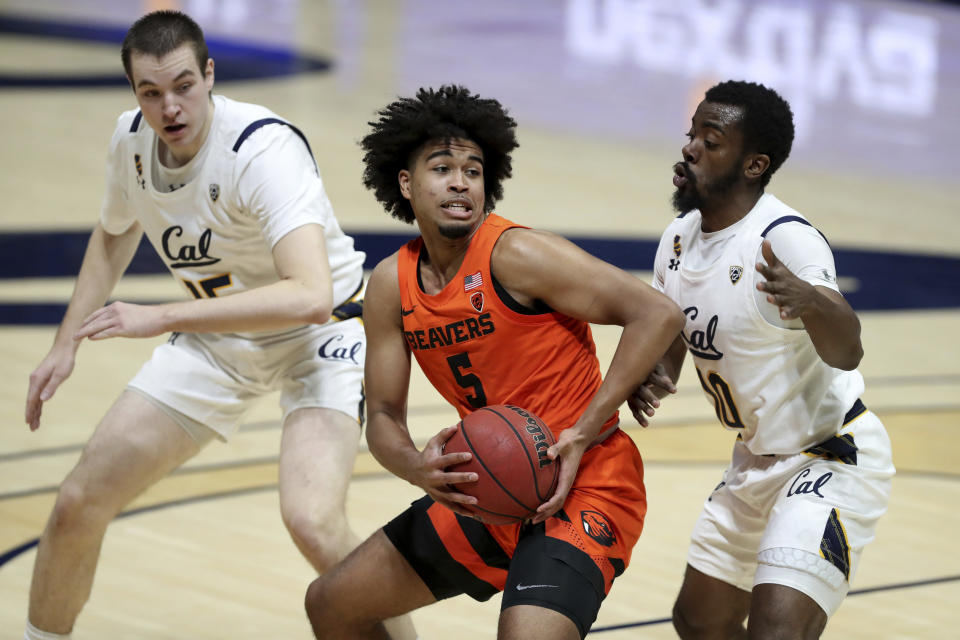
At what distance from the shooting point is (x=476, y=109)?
3.91m

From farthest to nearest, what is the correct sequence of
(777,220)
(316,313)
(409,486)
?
(409,486) → (316,313) → (777,220)

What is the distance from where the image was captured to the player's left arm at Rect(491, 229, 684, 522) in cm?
370

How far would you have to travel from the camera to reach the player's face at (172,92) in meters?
4.48

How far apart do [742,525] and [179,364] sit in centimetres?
203

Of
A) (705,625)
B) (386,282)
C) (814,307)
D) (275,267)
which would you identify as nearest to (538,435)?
(386,282)

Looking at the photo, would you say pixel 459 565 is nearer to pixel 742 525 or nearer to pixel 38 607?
pixel 742 525

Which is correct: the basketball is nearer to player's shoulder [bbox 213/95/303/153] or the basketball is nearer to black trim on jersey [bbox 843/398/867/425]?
black trim on jersey [bbox 843/398/867/425]

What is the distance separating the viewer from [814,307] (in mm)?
3607

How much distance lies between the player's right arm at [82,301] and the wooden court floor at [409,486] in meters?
1.03

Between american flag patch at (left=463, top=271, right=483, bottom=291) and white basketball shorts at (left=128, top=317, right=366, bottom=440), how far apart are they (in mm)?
1106

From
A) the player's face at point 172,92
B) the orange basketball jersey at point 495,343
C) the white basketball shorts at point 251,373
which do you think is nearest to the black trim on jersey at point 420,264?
the orange basketball jersey at point 495,343

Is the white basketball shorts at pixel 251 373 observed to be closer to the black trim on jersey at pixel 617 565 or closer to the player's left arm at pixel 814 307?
the black trim on jersey at pixel 617 565

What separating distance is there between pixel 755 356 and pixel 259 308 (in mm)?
1517

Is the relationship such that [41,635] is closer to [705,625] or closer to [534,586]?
[534,586]
